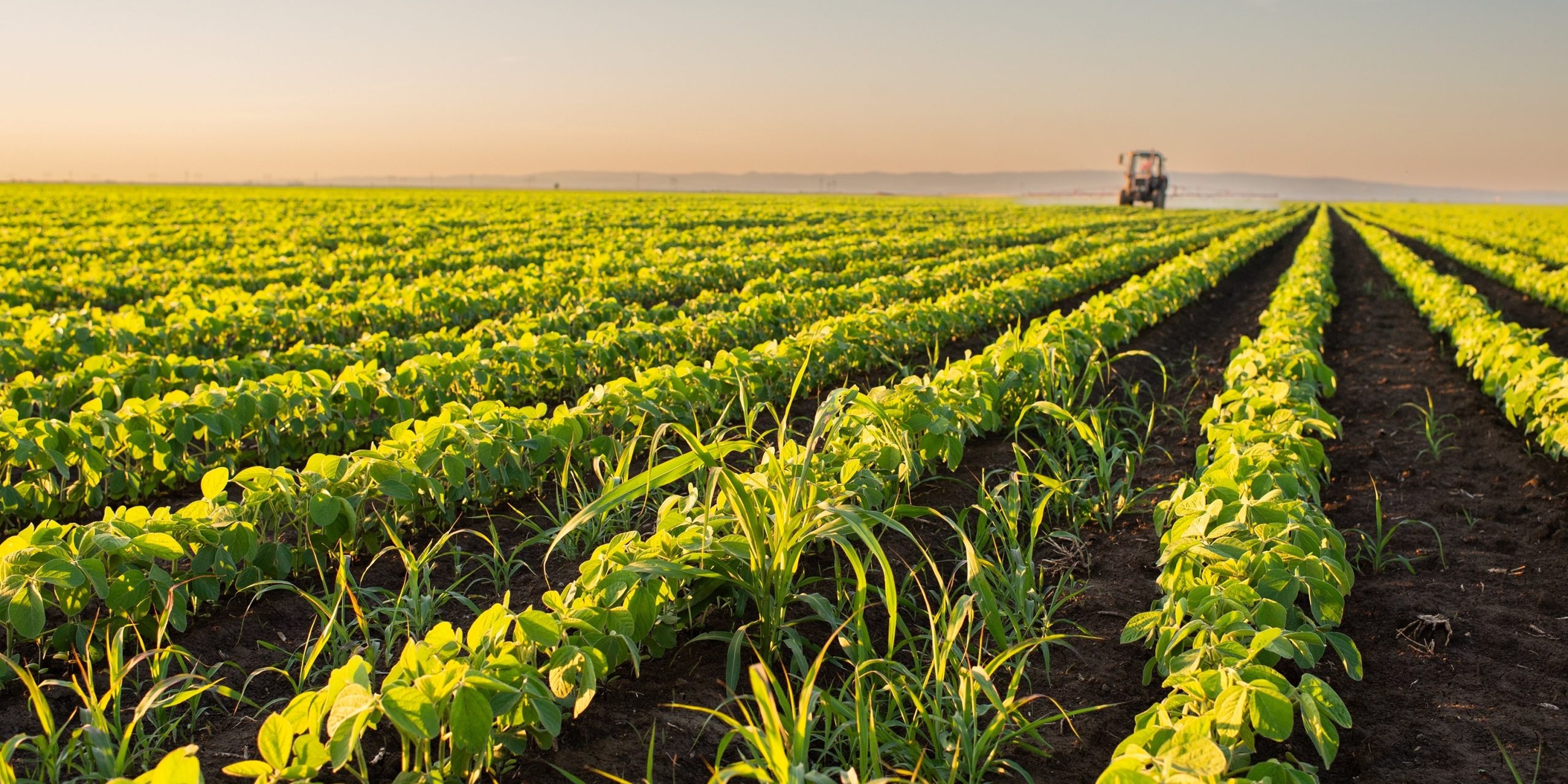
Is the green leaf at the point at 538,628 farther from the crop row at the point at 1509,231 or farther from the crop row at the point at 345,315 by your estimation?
the crop row at the point at 1509,231

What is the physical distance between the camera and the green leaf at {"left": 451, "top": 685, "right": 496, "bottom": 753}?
1.92 meters

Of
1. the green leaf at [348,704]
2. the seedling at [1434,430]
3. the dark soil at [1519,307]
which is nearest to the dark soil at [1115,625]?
the seedling at [1434,430]

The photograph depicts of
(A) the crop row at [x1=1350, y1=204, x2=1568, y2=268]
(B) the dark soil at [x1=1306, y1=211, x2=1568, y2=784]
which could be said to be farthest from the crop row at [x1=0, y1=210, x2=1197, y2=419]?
(A) the crop row at [x1=1350, y1=204, x2=1568, y2=268]

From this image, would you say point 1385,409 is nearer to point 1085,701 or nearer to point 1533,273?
point 1085,701

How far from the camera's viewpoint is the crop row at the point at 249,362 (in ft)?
16.7

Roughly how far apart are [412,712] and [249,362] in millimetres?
4555

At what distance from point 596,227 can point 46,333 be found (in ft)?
A: 66.7

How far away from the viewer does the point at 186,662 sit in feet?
9.32

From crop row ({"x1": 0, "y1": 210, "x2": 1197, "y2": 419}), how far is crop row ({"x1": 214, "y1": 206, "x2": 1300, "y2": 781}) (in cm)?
296

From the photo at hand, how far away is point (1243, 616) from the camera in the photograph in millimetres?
2322

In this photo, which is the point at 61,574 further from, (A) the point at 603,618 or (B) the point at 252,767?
(A) the point at 603,618

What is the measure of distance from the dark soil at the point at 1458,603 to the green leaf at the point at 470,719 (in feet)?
6.94

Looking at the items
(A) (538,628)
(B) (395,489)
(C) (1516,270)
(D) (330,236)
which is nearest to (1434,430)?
(A) (538,628)

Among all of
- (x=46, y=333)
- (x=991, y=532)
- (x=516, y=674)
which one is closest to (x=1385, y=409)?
(x=991, y=532)
